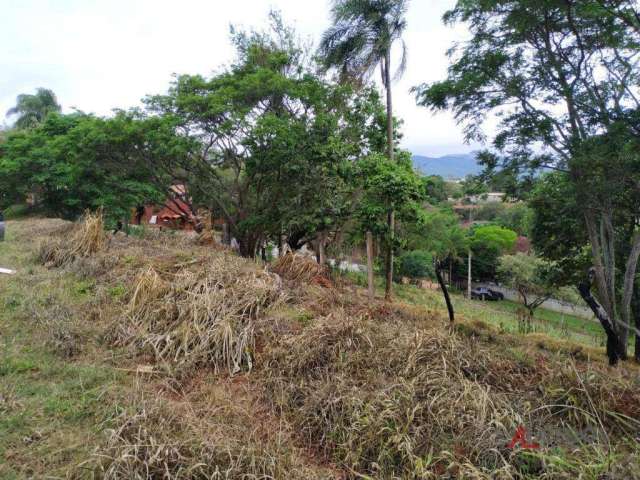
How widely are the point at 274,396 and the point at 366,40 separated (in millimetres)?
9786

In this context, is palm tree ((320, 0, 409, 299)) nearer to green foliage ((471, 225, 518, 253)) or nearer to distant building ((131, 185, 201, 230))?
distant building ((131, 185, 201, 230))

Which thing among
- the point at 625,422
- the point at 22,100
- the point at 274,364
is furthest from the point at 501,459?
the point at 22,100

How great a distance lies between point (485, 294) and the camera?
94.1 feet

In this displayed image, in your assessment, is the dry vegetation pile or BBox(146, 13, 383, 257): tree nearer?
the dry vegetation pile

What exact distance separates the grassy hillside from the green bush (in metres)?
22.5

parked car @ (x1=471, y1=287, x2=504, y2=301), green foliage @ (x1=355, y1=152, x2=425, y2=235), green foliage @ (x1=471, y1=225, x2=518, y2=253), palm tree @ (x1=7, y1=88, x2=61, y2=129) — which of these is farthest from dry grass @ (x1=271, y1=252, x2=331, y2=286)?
palm tree @ (x1=7, y1=88, x2=61, y2=129)

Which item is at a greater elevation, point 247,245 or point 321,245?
A: point 321,245

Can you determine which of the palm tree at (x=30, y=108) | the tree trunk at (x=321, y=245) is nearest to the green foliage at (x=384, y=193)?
the tree trunk at (x=321, y=245)

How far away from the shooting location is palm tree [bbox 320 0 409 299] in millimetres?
10320

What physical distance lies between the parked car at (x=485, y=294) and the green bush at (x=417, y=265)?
12.4 feet

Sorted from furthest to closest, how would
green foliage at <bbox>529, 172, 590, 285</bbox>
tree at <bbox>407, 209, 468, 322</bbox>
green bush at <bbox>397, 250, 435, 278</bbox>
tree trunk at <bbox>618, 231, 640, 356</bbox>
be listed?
green bush at <bbox>397, 250, 435, 278</bbox> < tree at <bbox>407, 209, 468, 322</bbox> < green foliage at <bbox>529, 172, 590, 285</bbox> < tree trunk at <bbox>618, 231, 640, 356</bbox>

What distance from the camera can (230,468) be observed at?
2.44m

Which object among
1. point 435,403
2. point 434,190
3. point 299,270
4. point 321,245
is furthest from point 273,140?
point 434,190

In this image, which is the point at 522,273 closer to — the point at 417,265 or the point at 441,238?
the point at 441,238
